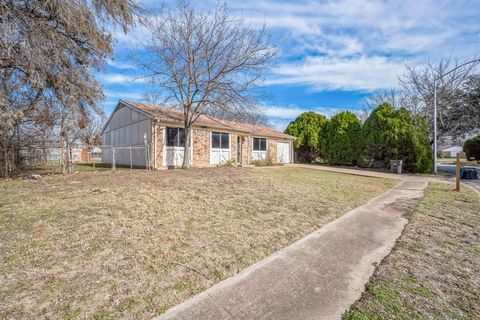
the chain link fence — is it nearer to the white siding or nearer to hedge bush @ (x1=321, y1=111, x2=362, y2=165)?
the white siding

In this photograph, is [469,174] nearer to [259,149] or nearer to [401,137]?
[401,137]

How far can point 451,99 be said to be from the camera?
1867 cm

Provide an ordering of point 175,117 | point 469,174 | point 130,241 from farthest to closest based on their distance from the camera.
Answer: point 175,117 → point 469,174 → point 130,241

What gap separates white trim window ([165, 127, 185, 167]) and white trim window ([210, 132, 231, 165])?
6.85 feet

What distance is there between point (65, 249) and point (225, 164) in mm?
12443

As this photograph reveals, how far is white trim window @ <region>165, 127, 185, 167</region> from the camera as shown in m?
13.4

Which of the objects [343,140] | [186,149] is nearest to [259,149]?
[343,140]

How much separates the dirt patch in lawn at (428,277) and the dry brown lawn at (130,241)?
4.43 ft

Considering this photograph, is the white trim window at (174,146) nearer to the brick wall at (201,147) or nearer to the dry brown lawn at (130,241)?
the brick wall at (201,147)

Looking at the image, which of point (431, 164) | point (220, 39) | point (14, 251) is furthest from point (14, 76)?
point (431, 164)

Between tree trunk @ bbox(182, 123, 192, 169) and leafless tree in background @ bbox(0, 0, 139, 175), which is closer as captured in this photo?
leafless tree in background @ bbox(0, 0, 139, 175)

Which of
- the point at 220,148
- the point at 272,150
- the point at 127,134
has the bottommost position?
the point at 272,150

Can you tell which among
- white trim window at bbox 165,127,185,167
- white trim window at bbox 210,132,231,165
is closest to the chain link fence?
white trim window at bbox 165,127,185,167

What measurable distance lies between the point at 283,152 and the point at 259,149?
11.5ft
